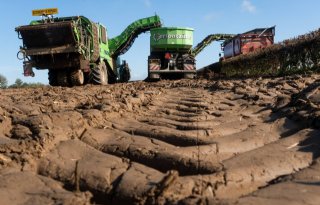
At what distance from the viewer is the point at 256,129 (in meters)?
4.04

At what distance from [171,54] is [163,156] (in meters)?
15.2

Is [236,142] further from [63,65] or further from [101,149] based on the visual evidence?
[63,65]

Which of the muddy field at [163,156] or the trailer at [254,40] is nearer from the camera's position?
the muddy field at [163,156]

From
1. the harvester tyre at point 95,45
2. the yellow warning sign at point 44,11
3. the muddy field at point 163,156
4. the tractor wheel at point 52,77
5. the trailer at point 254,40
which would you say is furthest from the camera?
the trailer at point 254,40

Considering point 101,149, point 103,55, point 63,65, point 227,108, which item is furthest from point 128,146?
point 103,55

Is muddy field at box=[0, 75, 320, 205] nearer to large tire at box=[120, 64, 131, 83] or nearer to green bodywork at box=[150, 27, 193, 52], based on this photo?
green bodywork at box=[150, 27, 193, 52]

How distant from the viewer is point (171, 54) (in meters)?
18.2

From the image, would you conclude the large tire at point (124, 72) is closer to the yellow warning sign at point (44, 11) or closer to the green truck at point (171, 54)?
the green truck at point (171, 54)

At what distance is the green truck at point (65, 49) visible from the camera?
1299 cm

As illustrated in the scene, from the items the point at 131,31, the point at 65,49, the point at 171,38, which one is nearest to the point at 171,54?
the point at 171,38

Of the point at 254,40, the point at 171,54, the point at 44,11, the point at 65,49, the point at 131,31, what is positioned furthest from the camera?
the point at 254,40

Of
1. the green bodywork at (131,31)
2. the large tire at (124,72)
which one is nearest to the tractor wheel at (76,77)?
the green bodywork at (131,31)

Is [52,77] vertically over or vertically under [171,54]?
under

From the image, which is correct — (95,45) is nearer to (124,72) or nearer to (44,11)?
(44,11)
